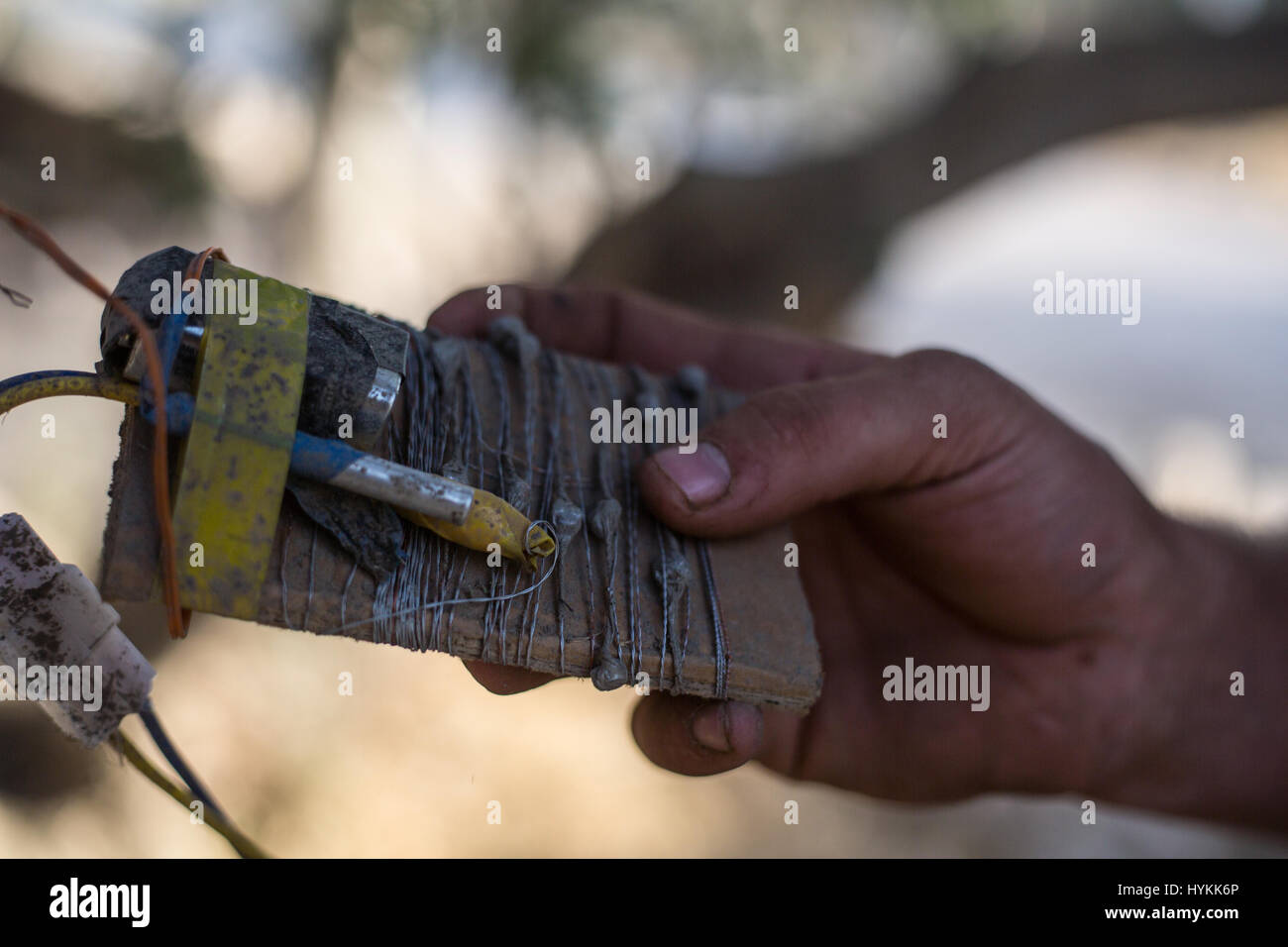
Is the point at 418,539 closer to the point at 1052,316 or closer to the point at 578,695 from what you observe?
the point at 578,695

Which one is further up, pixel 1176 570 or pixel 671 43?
pixel 671 43

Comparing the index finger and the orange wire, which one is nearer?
the orange wire

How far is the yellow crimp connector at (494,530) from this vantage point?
0.93m

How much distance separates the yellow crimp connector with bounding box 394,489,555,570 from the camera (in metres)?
0.93

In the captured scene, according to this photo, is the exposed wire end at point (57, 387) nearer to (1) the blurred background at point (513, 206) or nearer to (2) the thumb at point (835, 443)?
(2) the thumb at point (835, 443)

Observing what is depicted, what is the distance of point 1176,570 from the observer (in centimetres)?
168

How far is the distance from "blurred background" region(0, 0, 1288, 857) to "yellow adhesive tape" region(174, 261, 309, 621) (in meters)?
Answer: 1.50

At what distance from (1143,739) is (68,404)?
2455 mm

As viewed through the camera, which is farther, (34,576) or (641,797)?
(641,797)

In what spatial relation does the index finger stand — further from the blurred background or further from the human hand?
the blurred background

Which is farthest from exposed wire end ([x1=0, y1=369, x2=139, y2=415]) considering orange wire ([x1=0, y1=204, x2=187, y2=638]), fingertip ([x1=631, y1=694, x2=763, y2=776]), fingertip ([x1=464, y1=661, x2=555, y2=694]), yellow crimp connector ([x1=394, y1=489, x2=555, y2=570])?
fingertip ([x1=631, y1=694, x2=763, y2=776])

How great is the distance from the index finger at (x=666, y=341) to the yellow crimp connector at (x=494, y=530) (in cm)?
78

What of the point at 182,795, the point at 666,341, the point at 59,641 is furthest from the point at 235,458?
the point at 666,341

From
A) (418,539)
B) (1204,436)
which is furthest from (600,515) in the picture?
(1204,436)
